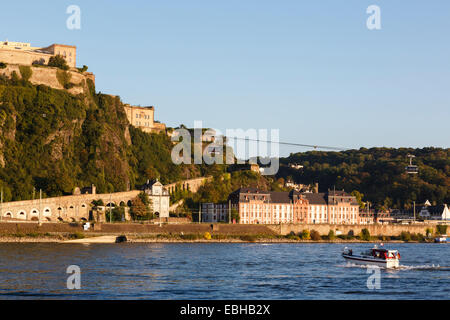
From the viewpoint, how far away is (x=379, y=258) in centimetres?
4575

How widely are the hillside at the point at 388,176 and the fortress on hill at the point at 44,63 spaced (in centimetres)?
5848

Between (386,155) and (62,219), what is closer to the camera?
(62,219)

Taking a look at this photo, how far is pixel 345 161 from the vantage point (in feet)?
609

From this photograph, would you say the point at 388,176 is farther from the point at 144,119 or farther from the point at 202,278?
the point at 202,278

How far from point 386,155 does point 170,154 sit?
8544 centimetres

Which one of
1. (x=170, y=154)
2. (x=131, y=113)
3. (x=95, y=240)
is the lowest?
(x=95, y=240)

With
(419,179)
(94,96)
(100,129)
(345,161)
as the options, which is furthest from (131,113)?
(345,161)

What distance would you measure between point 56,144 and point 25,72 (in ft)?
46.0

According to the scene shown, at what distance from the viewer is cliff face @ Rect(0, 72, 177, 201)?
84562 millimetres

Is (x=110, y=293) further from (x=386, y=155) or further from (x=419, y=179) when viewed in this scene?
(x=386, y=155)

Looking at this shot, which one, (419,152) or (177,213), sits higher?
(419,152)

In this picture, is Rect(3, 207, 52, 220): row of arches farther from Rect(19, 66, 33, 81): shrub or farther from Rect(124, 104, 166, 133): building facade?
Rect(124, 104, 166, 133): building facade

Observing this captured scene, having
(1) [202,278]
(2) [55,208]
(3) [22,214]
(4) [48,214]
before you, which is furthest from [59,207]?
(1) [202,278]
